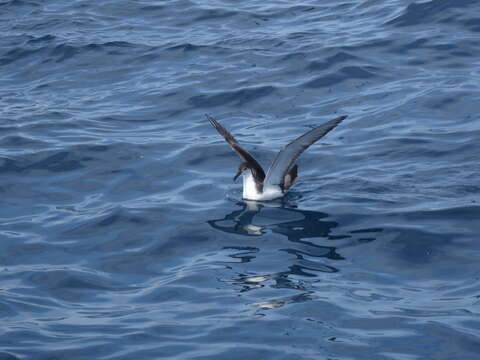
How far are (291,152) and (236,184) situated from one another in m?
1.32

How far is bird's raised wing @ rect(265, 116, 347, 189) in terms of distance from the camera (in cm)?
1099

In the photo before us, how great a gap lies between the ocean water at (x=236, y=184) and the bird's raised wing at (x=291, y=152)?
13.8 inches

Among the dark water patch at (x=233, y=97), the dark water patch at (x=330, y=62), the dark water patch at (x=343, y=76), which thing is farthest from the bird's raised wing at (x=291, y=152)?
the dark water patch at (x=330, y=62)

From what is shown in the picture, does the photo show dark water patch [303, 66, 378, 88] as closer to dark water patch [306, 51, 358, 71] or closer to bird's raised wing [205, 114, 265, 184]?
dark water patch [306, 51, 358, 71]

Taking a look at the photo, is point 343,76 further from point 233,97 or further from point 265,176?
point 265,176

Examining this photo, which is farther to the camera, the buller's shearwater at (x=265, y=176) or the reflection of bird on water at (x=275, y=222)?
the buller's shearwater at (x=265, y=176)

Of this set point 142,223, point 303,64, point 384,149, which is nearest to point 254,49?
point 303,64

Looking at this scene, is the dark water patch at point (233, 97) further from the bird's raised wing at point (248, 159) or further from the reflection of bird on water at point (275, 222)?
the reflection of bird on water at point (275, 222)

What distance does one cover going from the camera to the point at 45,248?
10539 millimetres

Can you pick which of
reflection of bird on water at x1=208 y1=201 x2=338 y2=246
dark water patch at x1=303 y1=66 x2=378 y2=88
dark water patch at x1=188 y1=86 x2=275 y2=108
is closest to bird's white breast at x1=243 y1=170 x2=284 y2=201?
reflection of bird on water at x1=208 y1=201 x2=338 y2=246

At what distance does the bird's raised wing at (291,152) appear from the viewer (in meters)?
11.0

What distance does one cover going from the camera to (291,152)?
11523 mm

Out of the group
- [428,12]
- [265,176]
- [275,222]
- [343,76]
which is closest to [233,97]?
[343,76]

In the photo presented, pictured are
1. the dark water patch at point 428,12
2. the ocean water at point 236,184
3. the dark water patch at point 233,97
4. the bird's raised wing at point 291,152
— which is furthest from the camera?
the dark water patch at point 428,12
